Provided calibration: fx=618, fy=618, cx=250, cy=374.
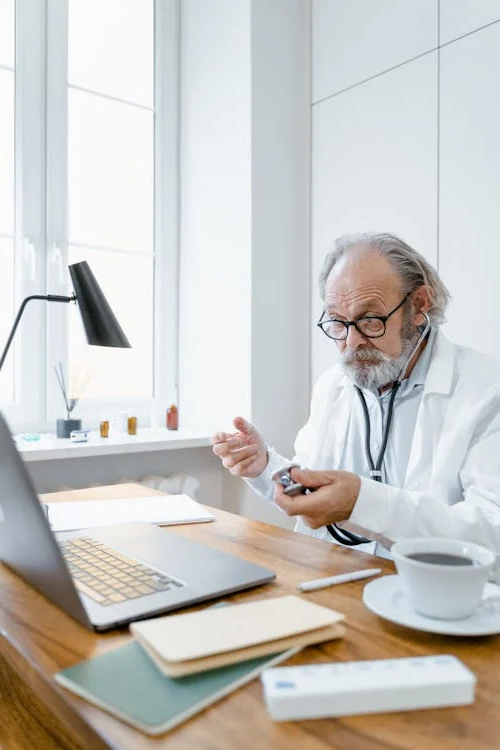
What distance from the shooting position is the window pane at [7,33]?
7.07 ft

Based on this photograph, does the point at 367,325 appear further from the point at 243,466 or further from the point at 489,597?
the point at 489,597

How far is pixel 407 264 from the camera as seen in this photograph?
106 centimetres

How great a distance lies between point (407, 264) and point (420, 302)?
71mm

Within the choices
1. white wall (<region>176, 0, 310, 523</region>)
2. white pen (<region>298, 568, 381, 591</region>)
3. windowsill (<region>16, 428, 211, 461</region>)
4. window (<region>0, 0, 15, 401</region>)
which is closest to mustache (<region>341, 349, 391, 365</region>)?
white pen (<region>298, 568, 381, 591</region>)

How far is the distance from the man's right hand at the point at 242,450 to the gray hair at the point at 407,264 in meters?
0.33

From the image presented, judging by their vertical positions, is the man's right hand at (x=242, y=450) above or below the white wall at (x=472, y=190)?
below

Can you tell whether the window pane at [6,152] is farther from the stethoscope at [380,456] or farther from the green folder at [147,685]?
the green folder at [147,685]

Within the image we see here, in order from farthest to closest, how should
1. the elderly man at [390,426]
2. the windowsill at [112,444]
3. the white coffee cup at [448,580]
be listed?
the windowsill at [112,444] → the elderly man at [390,426] → the white coffee cup at [448,580]

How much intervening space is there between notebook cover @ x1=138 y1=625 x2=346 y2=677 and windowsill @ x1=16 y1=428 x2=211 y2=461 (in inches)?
48.6

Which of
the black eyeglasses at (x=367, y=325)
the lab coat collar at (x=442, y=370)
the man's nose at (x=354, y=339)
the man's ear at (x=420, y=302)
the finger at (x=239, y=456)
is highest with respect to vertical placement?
the man's ear at (x=420, y=302)

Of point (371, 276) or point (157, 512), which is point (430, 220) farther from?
point (157, 512)

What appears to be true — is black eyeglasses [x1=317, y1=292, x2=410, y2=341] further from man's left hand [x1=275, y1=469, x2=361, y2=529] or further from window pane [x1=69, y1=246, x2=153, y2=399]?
window pane [x1=69, y1=246, x2=153, y2=399]

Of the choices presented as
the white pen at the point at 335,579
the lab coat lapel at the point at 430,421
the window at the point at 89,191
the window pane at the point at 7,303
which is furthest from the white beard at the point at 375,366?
the window pane at the point at 7,303

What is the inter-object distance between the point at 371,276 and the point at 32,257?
1493mm
